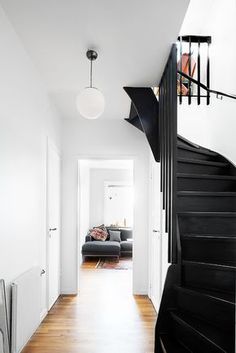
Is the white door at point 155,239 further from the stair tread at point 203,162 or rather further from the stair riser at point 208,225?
the stair riser at point 208,225

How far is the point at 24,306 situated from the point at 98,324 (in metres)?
1.16

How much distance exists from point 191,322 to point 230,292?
37cm

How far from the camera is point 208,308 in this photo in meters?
2.13

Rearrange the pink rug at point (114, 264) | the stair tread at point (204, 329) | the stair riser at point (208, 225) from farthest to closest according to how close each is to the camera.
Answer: the pink rug at point (114, 264) → the stair riser at point (208, 225) → the stair tread at point (204, 329)

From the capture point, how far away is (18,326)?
2.45 m

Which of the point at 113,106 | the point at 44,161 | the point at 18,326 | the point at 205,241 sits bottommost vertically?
the point at 18,326

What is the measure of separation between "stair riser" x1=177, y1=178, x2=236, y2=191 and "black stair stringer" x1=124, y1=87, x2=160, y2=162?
2.40 ft

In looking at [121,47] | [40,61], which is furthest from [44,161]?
[121,47]

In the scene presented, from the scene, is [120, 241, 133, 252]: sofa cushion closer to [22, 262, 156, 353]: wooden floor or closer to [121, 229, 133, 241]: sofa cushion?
[121, 229, 133, 241]: sofa cushion

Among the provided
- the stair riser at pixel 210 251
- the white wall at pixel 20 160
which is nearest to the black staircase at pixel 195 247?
the stair riser at pixel 210 251

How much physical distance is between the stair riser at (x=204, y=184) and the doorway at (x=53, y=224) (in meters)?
1.69

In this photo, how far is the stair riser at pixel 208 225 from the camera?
257 cm

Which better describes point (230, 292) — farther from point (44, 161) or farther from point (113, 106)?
point (113, 106)

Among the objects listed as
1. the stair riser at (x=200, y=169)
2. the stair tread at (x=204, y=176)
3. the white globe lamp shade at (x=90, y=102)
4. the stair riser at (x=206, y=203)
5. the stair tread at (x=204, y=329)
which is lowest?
the stair tread at (x=204, y=329)
